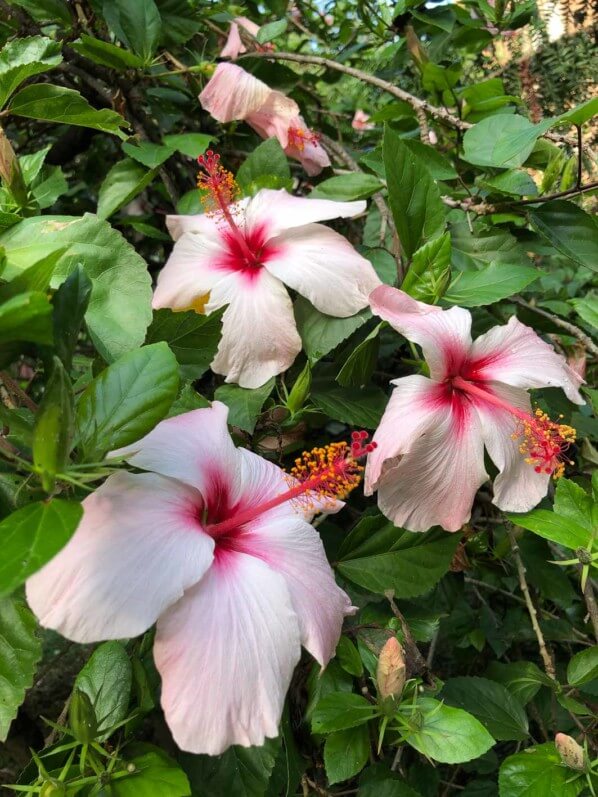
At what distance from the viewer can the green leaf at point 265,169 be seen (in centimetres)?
111

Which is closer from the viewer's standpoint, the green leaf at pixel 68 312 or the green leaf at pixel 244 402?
the green leaf at pixel 68 312

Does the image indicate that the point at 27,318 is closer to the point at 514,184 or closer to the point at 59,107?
the point at 59,107

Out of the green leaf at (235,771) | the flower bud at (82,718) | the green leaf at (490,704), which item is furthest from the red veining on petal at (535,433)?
the flower bud at (82,718)

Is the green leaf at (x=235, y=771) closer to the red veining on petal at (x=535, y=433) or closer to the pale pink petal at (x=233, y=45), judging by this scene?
the red veining on petal at (x=535, y=433)

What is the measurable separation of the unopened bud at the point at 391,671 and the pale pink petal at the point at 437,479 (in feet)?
0.49

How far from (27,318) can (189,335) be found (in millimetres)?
289

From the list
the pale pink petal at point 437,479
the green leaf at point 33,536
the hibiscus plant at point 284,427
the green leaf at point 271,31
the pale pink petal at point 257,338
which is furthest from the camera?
the green leaf at point 271,31

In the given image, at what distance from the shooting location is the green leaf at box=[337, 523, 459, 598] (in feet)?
2.80

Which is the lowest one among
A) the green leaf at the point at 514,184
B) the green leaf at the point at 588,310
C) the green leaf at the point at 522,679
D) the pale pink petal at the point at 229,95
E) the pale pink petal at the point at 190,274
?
the green leaf at the point at 522,679

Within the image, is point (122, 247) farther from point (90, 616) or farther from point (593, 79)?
point (593, 79)

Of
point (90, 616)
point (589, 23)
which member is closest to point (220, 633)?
point (90, 616)

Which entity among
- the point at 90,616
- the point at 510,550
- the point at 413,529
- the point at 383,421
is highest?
the point at 90,616

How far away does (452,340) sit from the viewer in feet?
2.82

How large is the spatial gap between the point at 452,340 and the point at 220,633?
1.57 ft
